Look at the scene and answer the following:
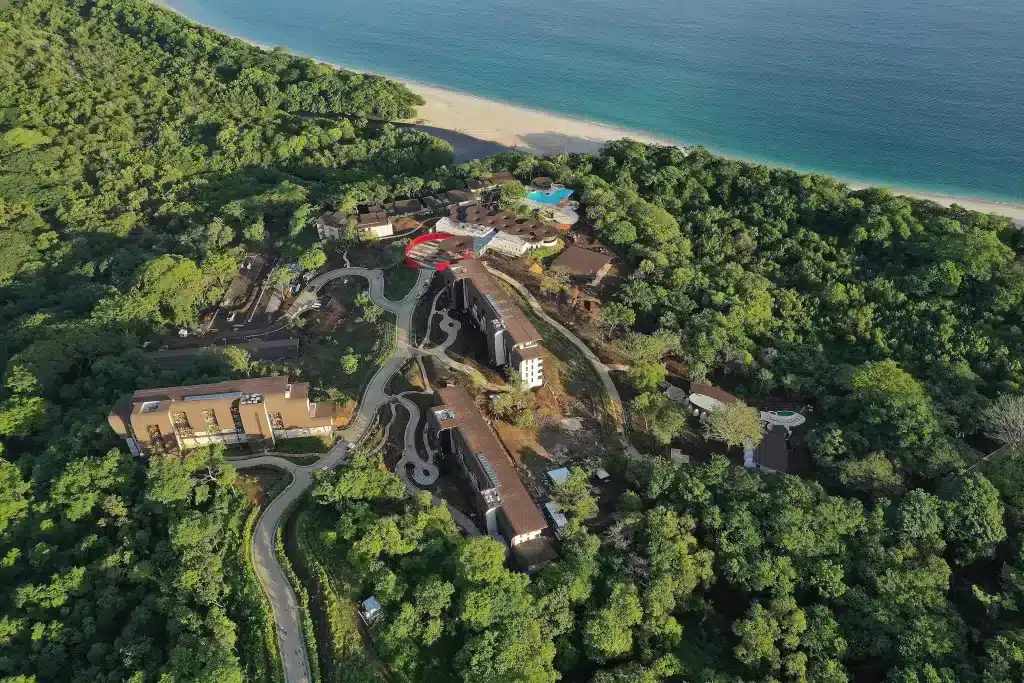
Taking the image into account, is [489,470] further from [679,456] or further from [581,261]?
[581,261]

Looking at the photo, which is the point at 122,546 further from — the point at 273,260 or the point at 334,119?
the point at 334,119

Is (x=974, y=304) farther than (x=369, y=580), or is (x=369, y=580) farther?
(x=974, y=304)

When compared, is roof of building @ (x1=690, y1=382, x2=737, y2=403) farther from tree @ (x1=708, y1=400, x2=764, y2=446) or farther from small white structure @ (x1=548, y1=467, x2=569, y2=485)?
small white structure @ (x1=548, y1=467, x2=569, y2=485)

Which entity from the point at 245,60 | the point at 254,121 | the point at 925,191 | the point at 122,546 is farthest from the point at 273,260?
the point at 925,191

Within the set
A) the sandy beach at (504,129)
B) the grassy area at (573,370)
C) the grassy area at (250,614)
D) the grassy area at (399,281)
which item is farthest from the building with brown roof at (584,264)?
the sandy beach at (504,129)

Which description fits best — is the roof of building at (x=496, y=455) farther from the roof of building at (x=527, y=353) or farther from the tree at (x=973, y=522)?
the tree at (x=973, y=522)

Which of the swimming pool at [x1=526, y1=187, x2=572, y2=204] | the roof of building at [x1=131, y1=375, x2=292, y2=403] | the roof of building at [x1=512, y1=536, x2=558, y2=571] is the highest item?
the swimming pool at [x1=526, y1=187, x2=572, y2=204]

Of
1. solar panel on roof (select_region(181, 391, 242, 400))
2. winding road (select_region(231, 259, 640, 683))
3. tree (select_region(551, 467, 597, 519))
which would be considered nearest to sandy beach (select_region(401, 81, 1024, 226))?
winding road (select_region(231, 259, 640, 683))
